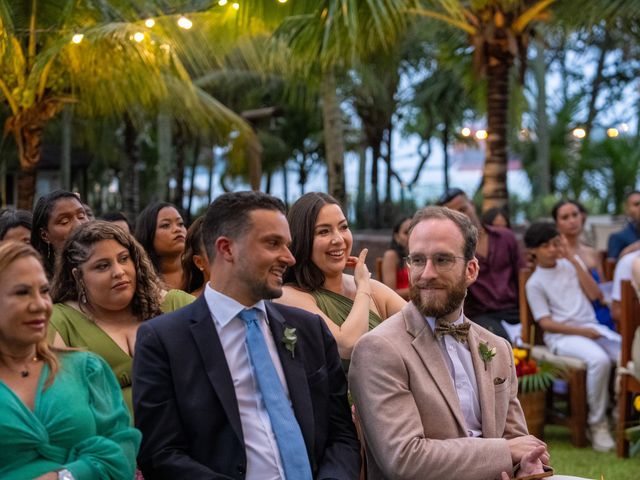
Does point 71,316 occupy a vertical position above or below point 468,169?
below

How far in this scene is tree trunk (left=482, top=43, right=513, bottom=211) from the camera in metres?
14.5

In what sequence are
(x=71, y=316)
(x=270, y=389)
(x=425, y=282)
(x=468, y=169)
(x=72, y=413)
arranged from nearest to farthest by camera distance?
(x=72, y=413)
(x=270, y=389)
(x=425, y=282)
(x=71, y=316)
(x=468, y=169)

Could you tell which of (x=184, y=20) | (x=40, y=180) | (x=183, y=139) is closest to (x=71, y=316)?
(x=184, y=20)

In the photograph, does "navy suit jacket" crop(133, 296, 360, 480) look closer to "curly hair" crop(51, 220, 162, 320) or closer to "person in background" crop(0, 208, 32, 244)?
"curly hair" crop(51, 220, 162, 320)

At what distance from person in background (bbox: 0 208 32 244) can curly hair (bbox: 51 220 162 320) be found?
1783 millimetres

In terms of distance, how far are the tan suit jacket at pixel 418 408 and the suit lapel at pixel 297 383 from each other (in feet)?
0.84

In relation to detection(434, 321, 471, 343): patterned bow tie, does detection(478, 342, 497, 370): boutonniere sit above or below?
below

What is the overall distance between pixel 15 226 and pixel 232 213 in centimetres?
327

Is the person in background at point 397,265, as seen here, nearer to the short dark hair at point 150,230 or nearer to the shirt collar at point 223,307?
the short dark hair at point 150,230

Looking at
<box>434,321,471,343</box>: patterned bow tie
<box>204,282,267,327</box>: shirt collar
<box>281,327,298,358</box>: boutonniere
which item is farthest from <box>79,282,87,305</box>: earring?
<box>434,321,471,343</box>: patterned bow tie

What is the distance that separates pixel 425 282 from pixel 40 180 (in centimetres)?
3758

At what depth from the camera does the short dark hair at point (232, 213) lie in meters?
4.06

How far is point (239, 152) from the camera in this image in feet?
77.2

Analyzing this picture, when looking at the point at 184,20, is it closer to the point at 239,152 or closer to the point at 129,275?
the point at 129,275
